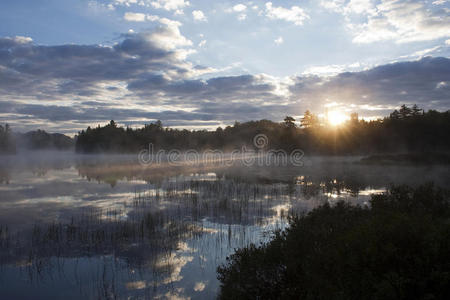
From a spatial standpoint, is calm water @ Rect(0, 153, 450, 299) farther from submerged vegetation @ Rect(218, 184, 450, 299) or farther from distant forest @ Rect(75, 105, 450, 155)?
distant forest @ Rect(75, 105, 450, 155)

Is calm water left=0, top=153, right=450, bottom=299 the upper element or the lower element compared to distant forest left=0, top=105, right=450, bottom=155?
lower

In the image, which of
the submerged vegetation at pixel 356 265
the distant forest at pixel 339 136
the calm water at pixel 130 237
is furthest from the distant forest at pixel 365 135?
the submerged vegetation at pixel 356 265

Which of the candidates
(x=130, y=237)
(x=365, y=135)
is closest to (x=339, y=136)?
(x=365, y=135)

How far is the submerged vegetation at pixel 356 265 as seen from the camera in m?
5.07

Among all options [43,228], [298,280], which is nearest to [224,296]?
[298,280]

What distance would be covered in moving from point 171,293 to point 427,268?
6408 millimetres

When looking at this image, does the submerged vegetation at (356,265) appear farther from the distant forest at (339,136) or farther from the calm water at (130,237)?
the distant forest at (339,136)

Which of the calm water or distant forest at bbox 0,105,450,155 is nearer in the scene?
the calm water

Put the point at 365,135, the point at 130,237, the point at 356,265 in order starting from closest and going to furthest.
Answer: the point at 356,265, the point at 130,237, the point at 365,135

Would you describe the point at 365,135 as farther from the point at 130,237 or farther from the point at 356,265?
the point at 356,265

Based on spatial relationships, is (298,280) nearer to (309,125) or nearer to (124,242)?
(124,242)

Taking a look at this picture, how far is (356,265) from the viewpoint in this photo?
5691 mm

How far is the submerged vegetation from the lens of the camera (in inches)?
200

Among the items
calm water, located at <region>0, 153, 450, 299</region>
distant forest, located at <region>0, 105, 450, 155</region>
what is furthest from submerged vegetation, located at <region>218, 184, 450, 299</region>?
distant forest, located at <region>0, 105, 450, 155</region>
